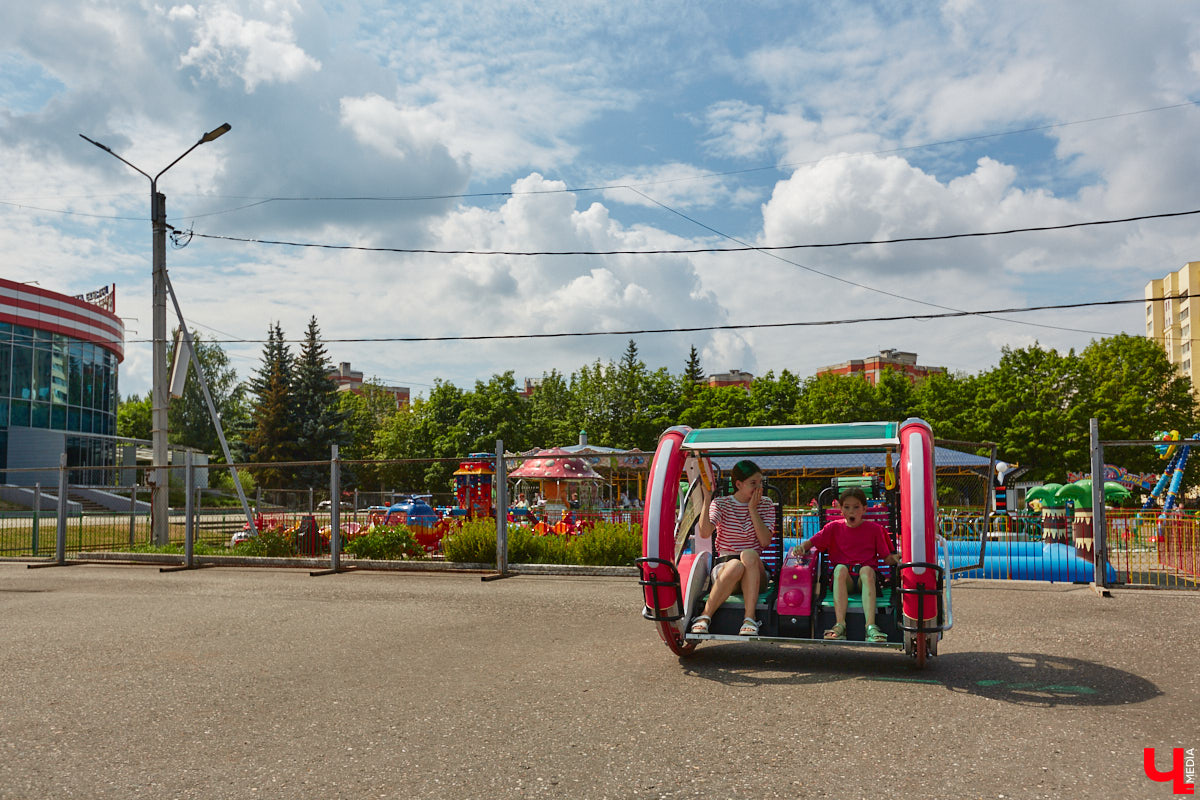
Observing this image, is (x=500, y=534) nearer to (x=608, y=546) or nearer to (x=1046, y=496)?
(x=608, y=546)

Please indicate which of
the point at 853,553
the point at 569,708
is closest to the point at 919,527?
the point at 853,553

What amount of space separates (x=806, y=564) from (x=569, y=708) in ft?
8.28

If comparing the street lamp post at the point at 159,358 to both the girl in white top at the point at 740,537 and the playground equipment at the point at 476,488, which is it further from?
the girl in white top at the point at 740,537

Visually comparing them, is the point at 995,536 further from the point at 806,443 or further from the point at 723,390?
the point at 723,390

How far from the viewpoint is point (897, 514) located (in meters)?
8.10

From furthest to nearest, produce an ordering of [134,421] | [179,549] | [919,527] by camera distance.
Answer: [134,421]
[179,549]
[919,527]

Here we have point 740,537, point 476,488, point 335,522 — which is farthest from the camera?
point 476,488

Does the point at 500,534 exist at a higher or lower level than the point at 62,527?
higher

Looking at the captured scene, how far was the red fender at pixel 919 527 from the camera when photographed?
6621 millimetres

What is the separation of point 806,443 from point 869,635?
57.9 inches

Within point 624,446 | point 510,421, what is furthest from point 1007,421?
point 510,421

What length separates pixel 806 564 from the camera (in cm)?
766

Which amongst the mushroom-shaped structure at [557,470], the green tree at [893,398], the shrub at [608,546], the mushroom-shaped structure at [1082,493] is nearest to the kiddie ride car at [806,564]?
the shrub at [608,546]

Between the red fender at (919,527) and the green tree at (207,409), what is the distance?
64.6 m
